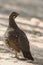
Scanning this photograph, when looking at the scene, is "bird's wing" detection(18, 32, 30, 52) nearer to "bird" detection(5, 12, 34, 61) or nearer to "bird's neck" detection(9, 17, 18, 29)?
"bird" detection(5, 12, 34, 61)

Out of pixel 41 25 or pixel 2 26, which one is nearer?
pixel 2 26

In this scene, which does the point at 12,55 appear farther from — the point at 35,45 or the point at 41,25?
the point at 41,25

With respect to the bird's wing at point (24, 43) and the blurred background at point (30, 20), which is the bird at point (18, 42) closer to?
the bird's wing at point (24, 43)

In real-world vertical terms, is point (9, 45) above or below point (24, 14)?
below

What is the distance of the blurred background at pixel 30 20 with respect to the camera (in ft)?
34.0

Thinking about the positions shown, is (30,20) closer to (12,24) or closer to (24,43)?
(12,24)

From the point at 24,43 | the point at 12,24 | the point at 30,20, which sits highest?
the point at 30,20

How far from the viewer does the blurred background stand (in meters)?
10.4

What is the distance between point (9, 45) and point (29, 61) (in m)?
0.56

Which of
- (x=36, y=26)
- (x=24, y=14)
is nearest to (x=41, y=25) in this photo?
(x=36, y=26)

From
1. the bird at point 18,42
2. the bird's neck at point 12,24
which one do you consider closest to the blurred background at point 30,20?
the bird at point 18,42

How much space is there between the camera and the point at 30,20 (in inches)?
645

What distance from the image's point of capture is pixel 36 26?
14.7 metres

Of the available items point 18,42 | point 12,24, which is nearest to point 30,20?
point 12,24
